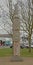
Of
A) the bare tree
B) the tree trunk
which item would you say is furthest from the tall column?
the bare tree

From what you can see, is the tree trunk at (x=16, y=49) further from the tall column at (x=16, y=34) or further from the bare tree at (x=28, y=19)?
the bare tree at (x=28, y=19)

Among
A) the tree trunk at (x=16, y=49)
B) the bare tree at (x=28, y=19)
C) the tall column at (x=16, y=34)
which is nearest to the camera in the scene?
the tall column at (x=16, y=34)

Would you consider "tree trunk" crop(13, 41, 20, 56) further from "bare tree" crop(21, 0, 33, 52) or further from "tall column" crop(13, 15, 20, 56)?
"bare tree" crop(21, 0, 33, 52)

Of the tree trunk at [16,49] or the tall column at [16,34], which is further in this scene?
the tree trunk at [16,49]

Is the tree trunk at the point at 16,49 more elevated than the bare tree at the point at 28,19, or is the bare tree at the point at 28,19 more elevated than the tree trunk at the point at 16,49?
the bare tree at the point at 28,19

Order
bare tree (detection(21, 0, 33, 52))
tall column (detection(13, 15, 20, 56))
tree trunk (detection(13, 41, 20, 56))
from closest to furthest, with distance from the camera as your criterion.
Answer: tall column (detection(13, 15, 20, 56))
tree trunk (detection(13, 41, 20, 56))
bare tree (detection(21, 0, 33, 52))

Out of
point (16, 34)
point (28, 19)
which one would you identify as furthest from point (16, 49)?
point (28, 19)

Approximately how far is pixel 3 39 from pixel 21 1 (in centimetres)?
5685

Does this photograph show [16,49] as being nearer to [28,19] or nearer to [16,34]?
[16,34]

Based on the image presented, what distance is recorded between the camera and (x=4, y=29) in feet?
123

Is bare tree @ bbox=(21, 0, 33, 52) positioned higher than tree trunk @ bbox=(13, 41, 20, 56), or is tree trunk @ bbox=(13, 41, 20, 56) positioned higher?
bare tree @ bbox=(21, 0, 33, 52)

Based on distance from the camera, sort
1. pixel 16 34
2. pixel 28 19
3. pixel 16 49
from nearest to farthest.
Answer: pixel 16 34 < pixel 16 49 < pixel 28 19

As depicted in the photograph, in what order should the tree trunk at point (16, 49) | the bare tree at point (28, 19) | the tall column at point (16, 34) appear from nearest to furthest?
the tall column at point (16, 34) → the tree trunk at point (16, 49) → the bare tree at point (28, 19)

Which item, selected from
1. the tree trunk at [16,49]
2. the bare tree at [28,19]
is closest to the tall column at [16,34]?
A: the tree trunk at [16,49]
